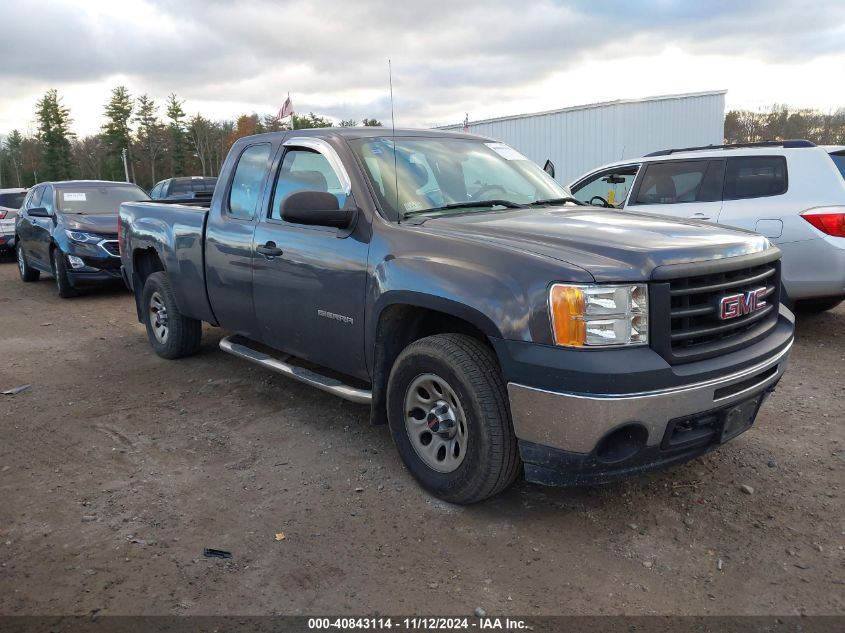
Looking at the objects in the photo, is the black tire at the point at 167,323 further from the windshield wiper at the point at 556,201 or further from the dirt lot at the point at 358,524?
the windshield wiper at the point at 556,201

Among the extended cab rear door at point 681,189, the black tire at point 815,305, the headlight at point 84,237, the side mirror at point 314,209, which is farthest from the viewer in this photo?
the headlight at point 84,237

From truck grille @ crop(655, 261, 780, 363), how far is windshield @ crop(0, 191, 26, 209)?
18.4 m

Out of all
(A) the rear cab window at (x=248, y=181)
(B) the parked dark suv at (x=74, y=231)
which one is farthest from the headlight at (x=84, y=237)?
(A) the rear cab window at (x=248, y=181)

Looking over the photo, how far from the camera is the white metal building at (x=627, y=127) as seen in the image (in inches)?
718

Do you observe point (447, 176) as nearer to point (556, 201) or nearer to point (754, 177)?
point (556, 201)

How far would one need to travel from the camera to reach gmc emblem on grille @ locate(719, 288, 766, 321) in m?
3.10

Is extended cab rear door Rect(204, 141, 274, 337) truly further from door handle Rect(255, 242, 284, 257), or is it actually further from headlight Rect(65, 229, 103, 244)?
headlight Rect(65, 229, 103, 244)

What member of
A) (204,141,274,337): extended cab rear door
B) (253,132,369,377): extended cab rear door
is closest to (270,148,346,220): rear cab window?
(253,132,369,377): extended cab rear door

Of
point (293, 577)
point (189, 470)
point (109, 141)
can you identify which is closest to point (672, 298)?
point (293, 577)

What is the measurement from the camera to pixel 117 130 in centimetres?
7494

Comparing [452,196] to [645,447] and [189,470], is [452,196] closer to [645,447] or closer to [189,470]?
[645,447]

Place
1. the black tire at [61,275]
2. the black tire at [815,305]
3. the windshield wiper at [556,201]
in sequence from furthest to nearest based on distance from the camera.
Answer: the black tire at [61,275]
the black tire at [815,305]
the windshield wiper at [556,201]

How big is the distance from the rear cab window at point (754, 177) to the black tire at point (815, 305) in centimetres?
133

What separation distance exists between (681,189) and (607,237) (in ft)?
15.0
